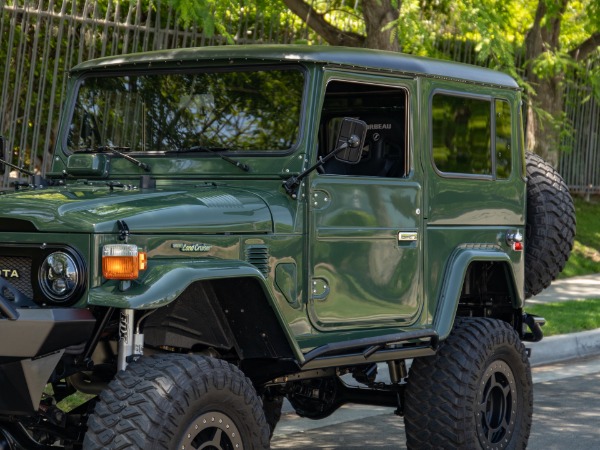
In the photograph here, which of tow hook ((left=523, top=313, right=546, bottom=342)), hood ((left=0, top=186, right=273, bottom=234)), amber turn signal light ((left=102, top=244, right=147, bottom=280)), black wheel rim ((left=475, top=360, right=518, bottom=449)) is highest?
hood ((left=0, top=186, right=273, bottom=234))

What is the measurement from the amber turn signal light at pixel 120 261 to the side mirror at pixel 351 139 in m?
1.19

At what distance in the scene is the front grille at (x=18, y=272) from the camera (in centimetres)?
489

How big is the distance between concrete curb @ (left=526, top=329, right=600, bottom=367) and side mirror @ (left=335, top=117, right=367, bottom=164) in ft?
17.6

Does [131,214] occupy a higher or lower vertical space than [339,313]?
higher

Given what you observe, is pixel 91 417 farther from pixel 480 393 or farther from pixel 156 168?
pixel 480 393

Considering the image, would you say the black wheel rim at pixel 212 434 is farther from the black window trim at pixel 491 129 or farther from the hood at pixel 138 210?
the black window trim at pixel 491 129

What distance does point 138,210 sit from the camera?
4953 mm

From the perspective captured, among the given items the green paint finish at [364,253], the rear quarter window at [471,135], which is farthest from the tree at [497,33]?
the green paint finish at [364,253]

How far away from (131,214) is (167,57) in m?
1.48

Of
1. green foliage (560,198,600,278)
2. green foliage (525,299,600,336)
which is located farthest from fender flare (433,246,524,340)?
green foliage (560,198,600,278)

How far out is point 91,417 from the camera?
15.1 feet

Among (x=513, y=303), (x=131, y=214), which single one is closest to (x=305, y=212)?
(x=131, y=214)

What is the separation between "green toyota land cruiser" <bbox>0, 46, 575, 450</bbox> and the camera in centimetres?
473

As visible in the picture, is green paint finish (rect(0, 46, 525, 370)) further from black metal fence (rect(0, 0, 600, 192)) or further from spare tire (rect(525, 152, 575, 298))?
black metal fence (rect(0, 0, 600, 192))
